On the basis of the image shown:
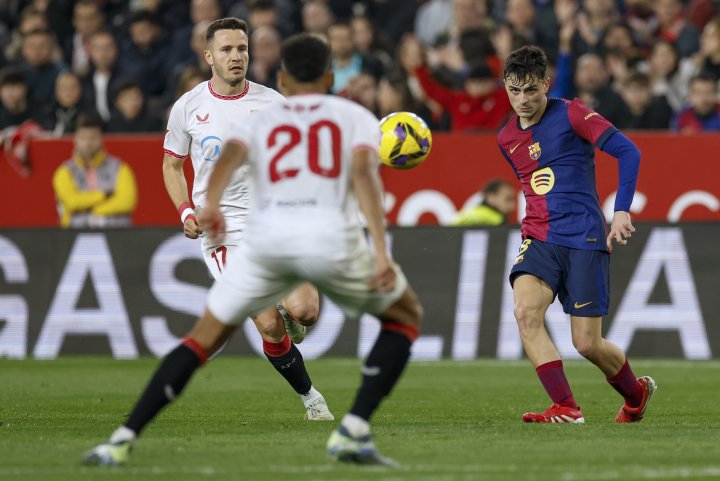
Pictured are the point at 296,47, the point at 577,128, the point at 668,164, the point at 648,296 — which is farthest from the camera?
the point at 668,164

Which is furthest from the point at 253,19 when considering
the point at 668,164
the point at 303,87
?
the point at 303,87

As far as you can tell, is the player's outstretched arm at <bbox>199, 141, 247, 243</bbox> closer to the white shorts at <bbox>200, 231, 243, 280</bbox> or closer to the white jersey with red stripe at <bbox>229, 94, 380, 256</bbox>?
the white jersey with red stripe at <bbox>229, 94, 380, 256</bbox>

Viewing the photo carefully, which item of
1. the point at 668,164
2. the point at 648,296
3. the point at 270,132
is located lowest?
the point at 648,296

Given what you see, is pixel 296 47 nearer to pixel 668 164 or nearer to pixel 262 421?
pixel 262 421

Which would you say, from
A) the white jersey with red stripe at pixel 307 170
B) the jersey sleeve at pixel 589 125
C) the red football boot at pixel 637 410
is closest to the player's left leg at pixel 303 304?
the jersey sleeve at pixel 589 125

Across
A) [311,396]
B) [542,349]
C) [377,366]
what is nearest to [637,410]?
[542,349]

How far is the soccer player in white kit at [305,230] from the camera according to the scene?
7.08 m

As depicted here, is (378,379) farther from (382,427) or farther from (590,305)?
(590,305)

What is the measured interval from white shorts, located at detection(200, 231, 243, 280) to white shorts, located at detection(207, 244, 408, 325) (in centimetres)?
269

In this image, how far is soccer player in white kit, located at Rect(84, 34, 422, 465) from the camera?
708 centimetres

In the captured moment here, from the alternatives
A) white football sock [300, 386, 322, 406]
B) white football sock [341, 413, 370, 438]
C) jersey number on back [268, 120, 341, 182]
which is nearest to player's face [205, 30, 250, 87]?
white football sock [300, 386, 322, 406]

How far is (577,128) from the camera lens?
374 inches

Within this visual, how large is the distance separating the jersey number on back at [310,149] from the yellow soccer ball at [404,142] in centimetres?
221

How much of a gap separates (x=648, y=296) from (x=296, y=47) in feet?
28.4
